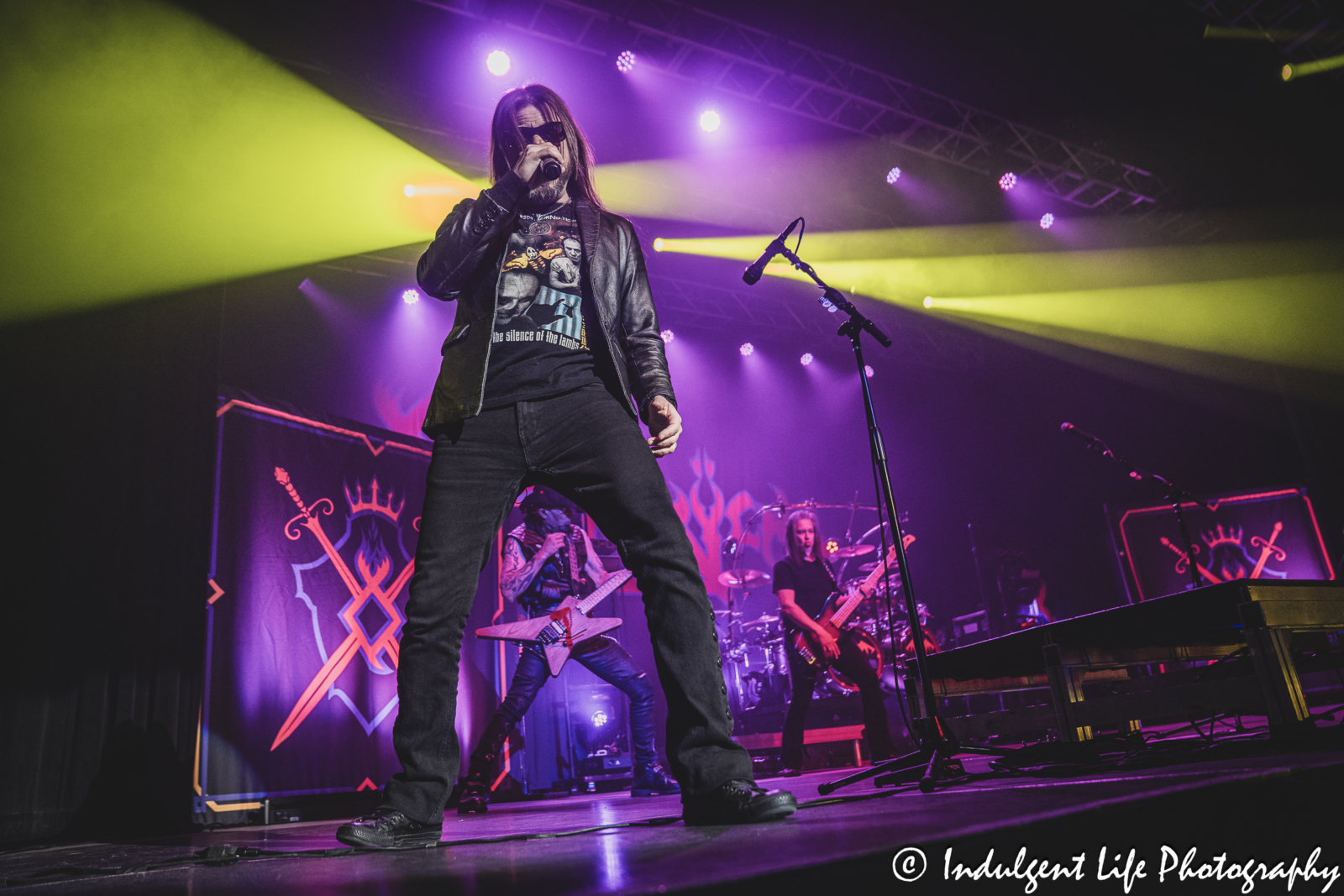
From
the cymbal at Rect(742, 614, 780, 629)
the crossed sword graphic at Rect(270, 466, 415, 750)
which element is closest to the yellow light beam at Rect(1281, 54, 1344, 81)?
the cymbal at Rect(742, 614, 780, 629)

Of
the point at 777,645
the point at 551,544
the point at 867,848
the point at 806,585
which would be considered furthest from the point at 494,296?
the point at 777,645

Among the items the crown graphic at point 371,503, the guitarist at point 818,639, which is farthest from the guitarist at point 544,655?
the crown graphic at point 371,503

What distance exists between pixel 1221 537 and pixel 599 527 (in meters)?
9.88

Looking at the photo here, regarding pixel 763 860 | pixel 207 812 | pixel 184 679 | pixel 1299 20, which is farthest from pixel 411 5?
pixel 1299 20

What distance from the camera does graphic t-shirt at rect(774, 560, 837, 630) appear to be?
6.10 metres

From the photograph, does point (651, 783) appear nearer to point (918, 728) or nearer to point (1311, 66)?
point (918, 728)

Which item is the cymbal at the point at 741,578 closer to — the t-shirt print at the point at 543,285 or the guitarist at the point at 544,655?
the guitarist at the point at 544,655

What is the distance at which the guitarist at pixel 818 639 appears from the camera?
221 inches

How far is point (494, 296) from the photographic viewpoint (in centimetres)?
213

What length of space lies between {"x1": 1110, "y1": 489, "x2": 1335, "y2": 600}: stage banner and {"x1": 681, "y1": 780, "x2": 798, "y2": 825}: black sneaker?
356 inches

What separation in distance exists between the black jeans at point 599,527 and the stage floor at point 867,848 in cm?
18

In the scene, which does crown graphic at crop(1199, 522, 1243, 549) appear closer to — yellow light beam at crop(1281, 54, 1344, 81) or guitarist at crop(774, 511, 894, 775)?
yellow light beam at crop(1281, 54, 1344, 81)

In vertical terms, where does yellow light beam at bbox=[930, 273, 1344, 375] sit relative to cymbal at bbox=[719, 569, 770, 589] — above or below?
above

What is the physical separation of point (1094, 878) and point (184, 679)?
499cm
